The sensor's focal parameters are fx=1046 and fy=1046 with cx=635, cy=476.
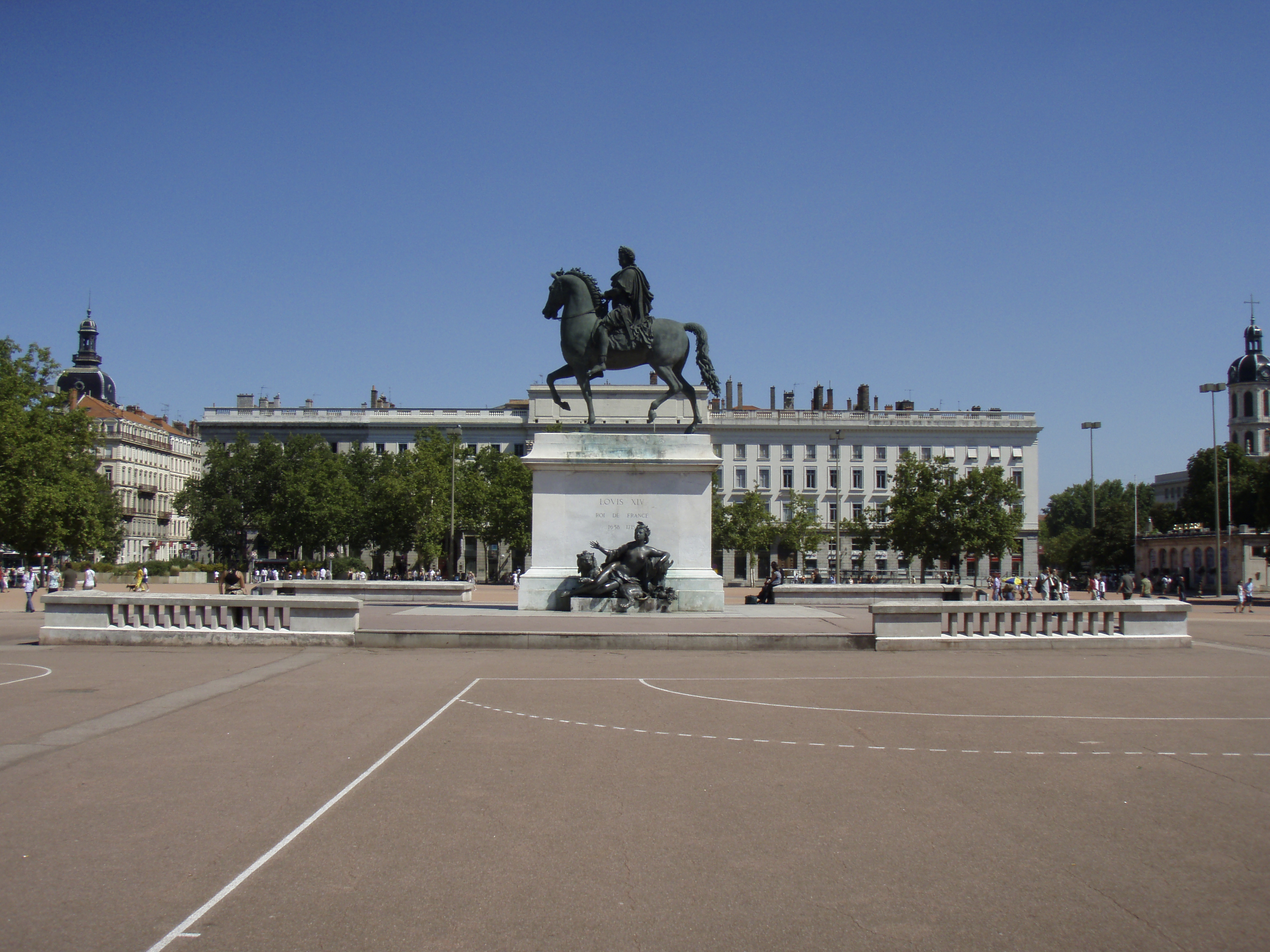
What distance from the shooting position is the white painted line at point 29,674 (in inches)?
570

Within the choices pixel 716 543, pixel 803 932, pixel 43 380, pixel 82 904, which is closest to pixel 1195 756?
pixel 803 932

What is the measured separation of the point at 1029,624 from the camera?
20.4 metres

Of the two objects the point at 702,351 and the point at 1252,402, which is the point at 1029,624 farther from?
the point at 1252,402

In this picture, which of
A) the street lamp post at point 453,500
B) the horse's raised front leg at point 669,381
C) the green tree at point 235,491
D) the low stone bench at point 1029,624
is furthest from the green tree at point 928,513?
the low stone bench at point 1029,624

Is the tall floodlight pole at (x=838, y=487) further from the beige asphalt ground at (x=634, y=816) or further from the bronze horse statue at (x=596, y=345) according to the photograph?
the beige asphalt ground at (x=634, y=816)

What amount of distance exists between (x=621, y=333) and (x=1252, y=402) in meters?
160

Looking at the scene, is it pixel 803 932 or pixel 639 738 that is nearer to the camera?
pixel 803 932

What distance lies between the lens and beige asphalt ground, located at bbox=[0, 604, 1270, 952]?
5535 millimetres

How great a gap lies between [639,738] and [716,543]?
92.8m

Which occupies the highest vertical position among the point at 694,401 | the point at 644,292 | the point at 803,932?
the point at 644,292

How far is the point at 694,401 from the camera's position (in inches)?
1045

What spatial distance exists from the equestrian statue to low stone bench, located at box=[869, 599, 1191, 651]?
8.37m

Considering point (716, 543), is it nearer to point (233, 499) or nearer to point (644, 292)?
point (233, 499)

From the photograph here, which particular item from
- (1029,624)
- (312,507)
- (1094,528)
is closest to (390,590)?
(1029,624)
